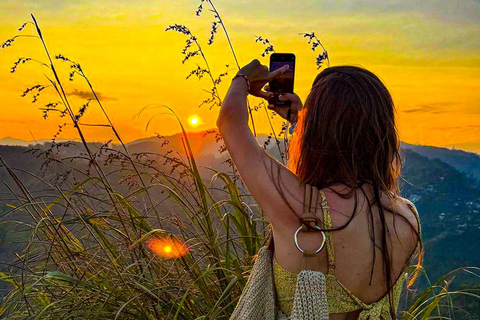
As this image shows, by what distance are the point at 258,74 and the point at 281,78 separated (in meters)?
0.25

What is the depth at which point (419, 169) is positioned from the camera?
18.8 m

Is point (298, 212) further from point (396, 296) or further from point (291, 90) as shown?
point (291, 90)

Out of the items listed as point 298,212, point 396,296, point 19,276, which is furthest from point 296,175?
point 19,276

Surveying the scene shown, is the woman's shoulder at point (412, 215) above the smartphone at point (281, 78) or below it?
below

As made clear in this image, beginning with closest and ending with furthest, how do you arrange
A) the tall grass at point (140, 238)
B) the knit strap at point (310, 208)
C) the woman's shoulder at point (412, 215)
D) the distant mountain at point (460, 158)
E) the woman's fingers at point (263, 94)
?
1. the knit strap at point (310, 208)
2. the woman's shoulder at point (412, 215)
3. the woman's fingers at point (263, 94)
4. the tall grass at point (140, 238)
5. the distant mountain at point (460, 158)

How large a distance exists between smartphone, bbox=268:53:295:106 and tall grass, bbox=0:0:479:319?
0.64m

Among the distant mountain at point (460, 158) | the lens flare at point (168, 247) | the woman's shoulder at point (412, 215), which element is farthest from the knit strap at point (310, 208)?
the distant mountain at point (460, 158)

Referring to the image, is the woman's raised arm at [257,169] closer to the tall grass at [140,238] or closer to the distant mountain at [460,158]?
the tall grass at [140,238]

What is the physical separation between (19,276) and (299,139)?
71.9 inches

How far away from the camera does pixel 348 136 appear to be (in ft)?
6.15

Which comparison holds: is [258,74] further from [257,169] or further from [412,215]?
[412,215]

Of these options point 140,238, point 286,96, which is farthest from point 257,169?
point 140,238

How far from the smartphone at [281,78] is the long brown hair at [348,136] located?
380 mm

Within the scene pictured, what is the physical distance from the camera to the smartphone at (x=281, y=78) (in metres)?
2.33
